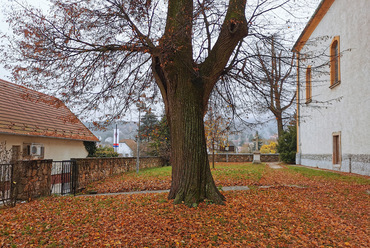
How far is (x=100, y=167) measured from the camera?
48.0 ft

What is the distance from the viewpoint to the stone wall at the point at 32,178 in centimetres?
809

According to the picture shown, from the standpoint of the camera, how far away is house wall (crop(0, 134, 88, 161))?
13245mm

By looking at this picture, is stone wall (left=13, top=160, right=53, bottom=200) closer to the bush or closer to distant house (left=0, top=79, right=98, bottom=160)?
distant house (left=0, top=79, right=98, bottom=160)

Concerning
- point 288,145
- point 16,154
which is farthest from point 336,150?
point 16,154

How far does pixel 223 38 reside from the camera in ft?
22.2

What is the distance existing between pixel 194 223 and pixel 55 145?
13.8 meters

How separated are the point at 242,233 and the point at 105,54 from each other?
18.6 feet

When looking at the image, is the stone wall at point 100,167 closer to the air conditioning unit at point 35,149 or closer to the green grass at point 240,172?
the air conditioning unit at point 35,149

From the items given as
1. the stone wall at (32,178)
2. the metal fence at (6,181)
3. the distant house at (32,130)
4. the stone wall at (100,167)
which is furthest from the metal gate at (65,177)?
the metal fence at (6,181)

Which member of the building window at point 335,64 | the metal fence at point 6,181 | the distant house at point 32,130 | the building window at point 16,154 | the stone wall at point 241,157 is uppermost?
the building window at point 335,64

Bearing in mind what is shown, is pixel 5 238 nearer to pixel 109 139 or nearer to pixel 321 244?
pixel 321 244

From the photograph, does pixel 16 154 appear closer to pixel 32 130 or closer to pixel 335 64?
pixel 32 130

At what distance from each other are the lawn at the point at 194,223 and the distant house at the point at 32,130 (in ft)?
19.4

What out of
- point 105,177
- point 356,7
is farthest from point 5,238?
point 356,7
